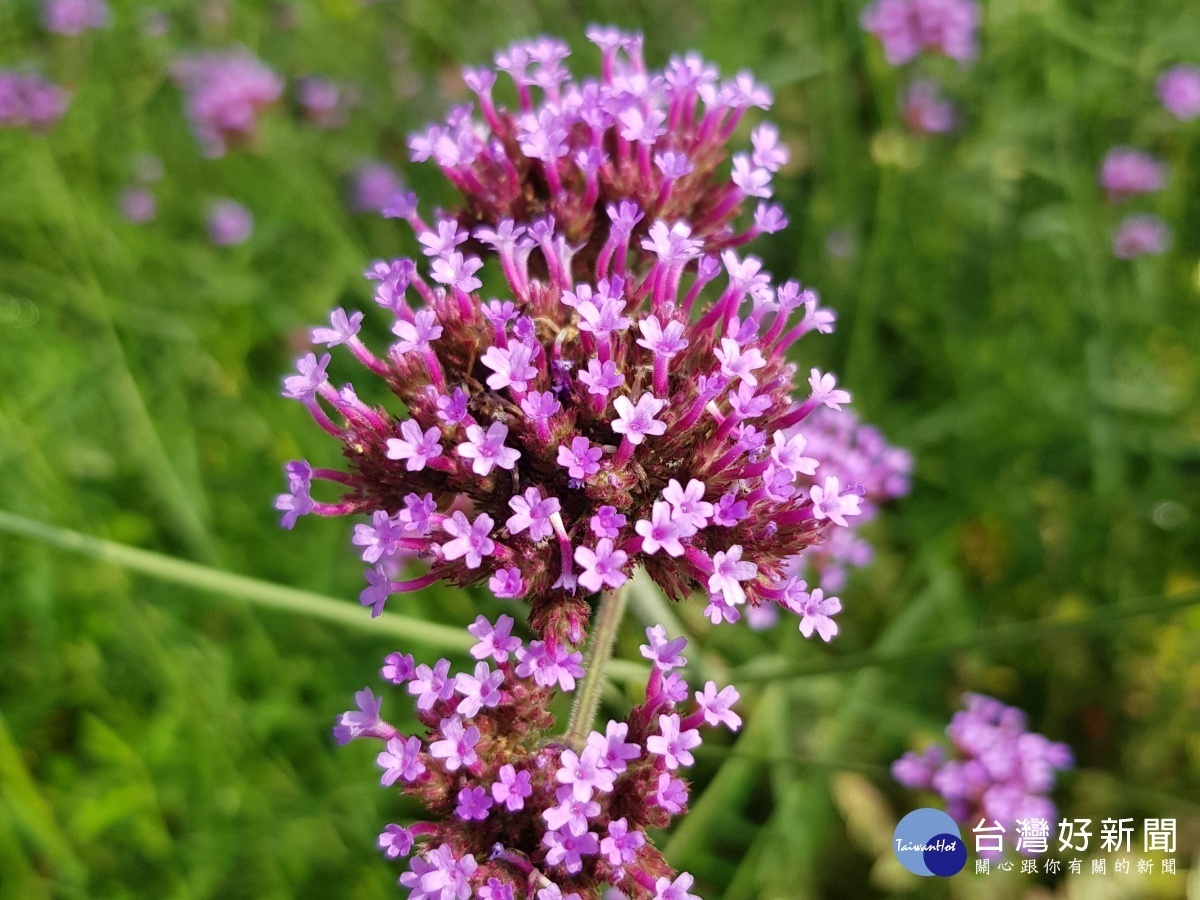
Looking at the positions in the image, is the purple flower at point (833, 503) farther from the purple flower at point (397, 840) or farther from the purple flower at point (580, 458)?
the purple flower at point (397, 840)

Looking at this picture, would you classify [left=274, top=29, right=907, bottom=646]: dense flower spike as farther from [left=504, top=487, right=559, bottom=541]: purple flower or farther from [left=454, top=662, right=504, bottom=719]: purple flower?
[left=454, top=662, right=504, bottom=719]: purple flower

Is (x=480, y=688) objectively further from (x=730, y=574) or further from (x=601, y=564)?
(x=730, y=574)

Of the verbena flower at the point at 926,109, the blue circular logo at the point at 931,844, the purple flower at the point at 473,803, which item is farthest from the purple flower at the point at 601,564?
the verbena flower at the point at 926,109

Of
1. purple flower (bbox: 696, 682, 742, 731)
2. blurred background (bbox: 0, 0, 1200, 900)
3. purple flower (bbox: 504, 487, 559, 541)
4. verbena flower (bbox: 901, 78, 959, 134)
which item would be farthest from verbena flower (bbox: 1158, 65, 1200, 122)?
purple flower (bbox: 504, 487, 559, 541)

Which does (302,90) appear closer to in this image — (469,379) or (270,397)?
(270,397)

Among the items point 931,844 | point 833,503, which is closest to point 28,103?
point 833,503

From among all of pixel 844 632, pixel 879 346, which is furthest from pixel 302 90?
pixel 844 632

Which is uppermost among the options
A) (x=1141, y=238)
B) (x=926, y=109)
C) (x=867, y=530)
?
(x=926, y=109)

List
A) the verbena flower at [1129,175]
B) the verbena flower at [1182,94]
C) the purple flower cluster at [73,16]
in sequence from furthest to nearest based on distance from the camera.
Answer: the purple flower cluster at [73,16] < the verbena flower at [1129,175] < the verbena flower at [1182,94]

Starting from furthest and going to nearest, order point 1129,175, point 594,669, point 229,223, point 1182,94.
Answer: point 229,223 → point 1129,175 → point 1182,94 → point 594,669
